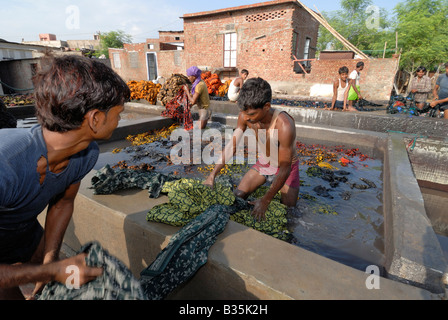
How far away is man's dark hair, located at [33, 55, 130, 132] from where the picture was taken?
1.12 metres

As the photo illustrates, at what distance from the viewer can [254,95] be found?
104 inches

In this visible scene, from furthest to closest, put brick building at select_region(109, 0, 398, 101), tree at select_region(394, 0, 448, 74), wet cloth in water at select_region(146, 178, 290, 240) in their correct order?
tree at select_region(394, 0, 448, 74)
brick building at select_region(109, 0, 398, 101)
wet cloth in water at select_region(146, 178, 290, 240)

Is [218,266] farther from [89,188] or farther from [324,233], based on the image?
[324,233]

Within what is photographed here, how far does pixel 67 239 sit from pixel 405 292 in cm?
324

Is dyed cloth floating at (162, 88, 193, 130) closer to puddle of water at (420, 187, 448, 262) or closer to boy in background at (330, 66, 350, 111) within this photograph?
boy in background at (330, 66, 350, 111)

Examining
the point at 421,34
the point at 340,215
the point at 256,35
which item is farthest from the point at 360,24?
the point at 340,215

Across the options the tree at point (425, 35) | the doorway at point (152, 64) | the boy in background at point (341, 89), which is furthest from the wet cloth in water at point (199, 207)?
the tree at point (425, 35)

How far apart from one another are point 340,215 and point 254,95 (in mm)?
2217

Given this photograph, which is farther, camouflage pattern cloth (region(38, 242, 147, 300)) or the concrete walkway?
the concrete walkway

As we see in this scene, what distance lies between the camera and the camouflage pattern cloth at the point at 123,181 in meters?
2.43

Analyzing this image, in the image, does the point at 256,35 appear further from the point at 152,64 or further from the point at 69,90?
the point at 69,90

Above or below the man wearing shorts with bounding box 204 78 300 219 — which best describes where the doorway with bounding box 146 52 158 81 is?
above

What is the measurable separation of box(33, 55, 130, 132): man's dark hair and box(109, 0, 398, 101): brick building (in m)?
14.1

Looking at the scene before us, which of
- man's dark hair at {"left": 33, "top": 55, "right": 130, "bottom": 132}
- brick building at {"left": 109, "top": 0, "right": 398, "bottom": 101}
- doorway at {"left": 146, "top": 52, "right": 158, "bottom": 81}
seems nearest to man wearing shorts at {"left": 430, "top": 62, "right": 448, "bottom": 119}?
brick building at {"left": 109, "top": 0, "right": 398, "bottom": 101}
